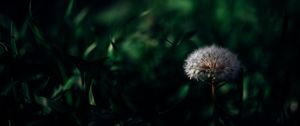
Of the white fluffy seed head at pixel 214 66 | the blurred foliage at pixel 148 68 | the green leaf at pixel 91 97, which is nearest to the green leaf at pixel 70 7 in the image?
the blurred foliage at pixel 148 68

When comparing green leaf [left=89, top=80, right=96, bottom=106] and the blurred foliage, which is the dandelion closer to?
the blurred foliage

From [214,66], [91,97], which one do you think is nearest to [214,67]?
[214,66]

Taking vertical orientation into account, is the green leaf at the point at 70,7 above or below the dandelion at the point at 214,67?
above

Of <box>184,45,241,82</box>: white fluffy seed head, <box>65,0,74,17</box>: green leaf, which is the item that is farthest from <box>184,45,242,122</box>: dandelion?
<box>65,0,74,17</box>: green leaf

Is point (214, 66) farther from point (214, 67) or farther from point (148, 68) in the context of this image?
point (148, 68)

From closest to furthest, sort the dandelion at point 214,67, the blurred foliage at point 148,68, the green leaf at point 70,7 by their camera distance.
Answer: the dandelion at point 214,67, the blurred foliage at point 148,68, the green leaf at point 70,7

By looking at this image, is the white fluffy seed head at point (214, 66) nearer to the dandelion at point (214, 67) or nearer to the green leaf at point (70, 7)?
the dandelion at point (214, 67)
